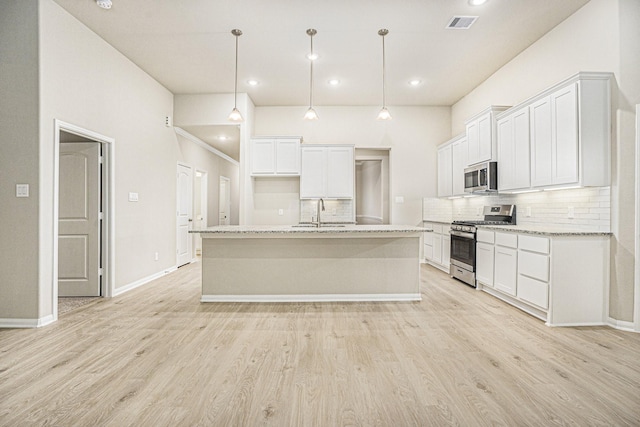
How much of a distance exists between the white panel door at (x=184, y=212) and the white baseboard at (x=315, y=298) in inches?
108

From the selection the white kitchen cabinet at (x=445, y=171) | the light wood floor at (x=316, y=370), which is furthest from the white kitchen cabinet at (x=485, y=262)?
the white kitchen cabinet at (x=445, y=171)

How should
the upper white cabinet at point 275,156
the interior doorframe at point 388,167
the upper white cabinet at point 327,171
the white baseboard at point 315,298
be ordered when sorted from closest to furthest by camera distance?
the white baseboard at point 315,298
the upper white cabinet at point 275,156
the upper white cabinet at point 327,171
the interior doorframe at point 388,167

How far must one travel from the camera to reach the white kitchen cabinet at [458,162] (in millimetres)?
5504

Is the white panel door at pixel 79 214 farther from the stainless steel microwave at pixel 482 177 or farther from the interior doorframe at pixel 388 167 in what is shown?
the stainless steel microwave at pixel 482 177

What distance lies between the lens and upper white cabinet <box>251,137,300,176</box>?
20.3 ft

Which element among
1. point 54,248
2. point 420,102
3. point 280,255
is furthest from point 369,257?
point 420,102

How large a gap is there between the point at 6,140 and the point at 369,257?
Result: 3.97m

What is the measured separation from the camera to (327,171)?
249 inches

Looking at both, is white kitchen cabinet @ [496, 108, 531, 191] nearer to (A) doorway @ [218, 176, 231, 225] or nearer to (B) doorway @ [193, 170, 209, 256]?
(B) doorway @ [193, 170, 209, 256]

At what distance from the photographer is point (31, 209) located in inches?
126

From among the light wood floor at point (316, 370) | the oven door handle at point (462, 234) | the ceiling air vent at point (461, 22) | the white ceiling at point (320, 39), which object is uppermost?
the white ceiling at point (320, 39)

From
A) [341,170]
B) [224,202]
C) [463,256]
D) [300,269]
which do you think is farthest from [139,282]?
[224,202]

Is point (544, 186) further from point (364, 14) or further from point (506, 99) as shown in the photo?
point (364, 14)

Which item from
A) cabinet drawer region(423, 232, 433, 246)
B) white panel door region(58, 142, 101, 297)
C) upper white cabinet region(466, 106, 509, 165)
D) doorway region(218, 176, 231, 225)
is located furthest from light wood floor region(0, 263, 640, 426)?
doorway region(218, 176, 231, 225)
